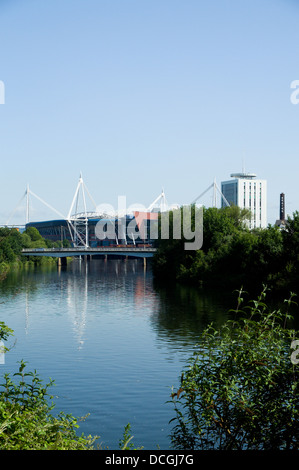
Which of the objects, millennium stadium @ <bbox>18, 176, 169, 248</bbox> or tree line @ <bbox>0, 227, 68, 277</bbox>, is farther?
millennium stadium @ <bbox>18, 176, 169, 248</bbox>

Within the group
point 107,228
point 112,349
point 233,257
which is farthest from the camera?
point 107,228

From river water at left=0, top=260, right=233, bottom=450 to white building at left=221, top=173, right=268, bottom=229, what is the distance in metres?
121

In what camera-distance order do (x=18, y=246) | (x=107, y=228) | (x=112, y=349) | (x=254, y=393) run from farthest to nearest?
(x=107, y=228)
(x=18, y=246)
(x=112, y=349)
(x=254, y=393)

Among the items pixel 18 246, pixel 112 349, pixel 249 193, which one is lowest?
pixel 112 349

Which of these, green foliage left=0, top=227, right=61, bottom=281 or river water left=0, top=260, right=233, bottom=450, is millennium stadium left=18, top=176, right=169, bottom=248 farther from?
river water left=0, top=260, right=233, bottom=450

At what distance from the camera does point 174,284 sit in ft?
169

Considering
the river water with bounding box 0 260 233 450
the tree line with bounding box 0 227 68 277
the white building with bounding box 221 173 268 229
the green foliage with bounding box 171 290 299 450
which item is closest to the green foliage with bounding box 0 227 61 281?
the tree line with bounding box 0 227 68 277

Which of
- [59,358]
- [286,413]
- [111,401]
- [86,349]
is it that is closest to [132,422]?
[111,401]

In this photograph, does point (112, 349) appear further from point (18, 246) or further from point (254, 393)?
point (18, 246)

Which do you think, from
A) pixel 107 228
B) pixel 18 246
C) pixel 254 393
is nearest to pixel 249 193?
pixel 107 228

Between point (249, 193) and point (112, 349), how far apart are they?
146 m

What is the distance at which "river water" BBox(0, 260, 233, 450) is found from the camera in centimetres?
1363

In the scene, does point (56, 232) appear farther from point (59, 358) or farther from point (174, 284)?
point (59, 358)

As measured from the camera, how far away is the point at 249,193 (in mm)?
162875
